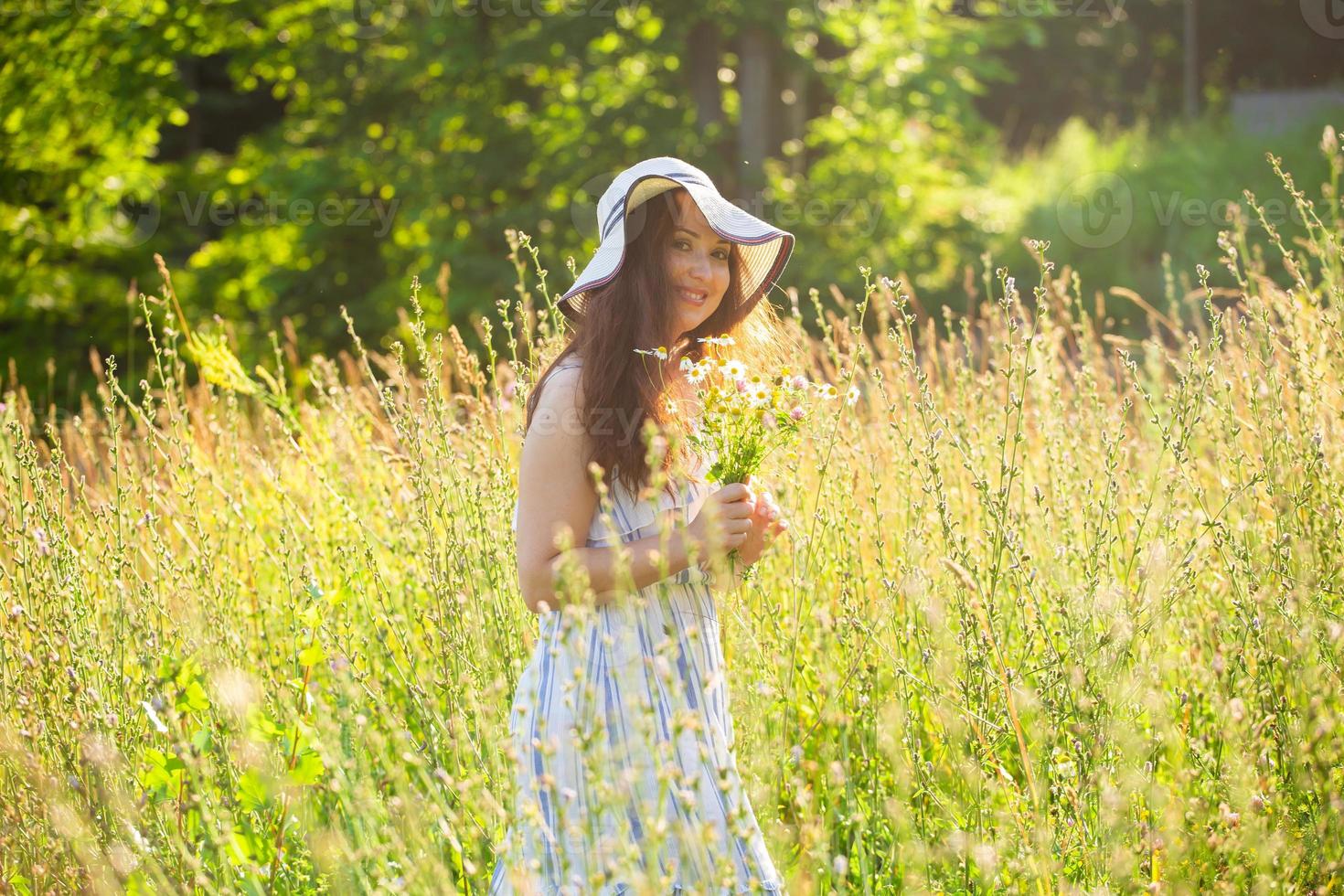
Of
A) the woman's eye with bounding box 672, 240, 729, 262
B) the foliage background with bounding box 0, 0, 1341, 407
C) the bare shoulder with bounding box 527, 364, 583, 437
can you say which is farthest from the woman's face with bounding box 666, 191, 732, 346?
the foliage background with bounding box 0, 0, 1341, 407

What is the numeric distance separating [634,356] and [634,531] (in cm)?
31

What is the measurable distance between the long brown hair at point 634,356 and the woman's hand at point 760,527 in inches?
6.5

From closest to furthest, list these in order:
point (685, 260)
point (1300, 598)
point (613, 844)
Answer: point (613, 844) < point (1300, 598) < point (685, 260)

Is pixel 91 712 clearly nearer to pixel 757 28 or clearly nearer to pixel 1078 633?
pixel 1078 633

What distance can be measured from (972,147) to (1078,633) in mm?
9275

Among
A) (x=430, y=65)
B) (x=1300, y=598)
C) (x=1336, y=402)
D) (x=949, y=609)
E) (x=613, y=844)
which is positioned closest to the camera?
(x=613, y=844)

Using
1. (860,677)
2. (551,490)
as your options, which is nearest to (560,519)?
(551,490)

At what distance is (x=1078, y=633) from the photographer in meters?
1.94

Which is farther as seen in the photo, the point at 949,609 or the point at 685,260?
the point at 949,609

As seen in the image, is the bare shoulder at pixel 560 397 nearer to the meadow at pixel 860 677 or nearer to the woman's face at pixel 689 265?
the woman's face at pixel 689 265

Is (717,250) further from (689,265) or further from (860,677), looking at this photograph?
(860,677)

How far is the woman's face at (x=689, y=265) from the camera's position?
7.12ft

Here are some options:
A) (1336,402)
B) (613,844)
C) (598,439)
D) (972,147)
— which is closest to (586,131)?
(972,147)

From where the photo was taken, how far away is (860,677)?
2.48 m
